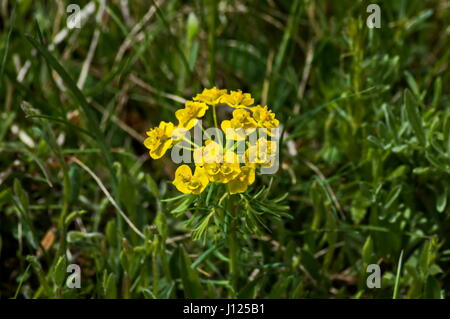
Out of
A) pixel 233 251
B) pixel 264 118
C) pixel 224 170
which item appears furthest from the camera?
pixel 233 251

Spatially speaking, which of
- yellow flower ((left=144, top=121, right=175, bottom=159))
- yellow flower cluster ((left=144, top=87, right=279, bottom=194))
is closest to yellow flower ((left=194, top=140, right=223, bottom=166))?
yellow flower cluster ((left=144, top=87, right=279, bottom=194))

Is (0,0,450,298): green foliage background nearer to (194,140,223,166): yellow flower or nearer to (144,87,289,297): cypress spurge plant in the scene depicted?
(144,87,289,297): cypress spurge plant

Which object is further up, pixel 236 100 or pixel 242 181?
pixel 236 100

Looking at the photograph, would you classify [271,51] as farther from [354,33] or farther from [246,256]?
[246,256]

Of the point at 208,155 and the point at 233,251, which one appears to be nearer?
the point at 208,155

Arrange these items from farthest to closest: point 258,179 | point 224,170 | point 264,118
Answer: point 258,179, point 264,118, point 224,170

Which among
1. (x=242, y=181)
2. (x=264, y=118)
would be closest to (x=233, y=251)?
(x=242, y=181)

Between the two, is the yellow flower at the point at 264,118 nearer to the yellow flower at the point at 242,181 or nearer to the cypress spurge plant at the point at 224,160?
the cypress spurge plant at the point at 224,160

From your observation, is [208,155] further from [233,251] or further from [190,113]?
[233,251]
